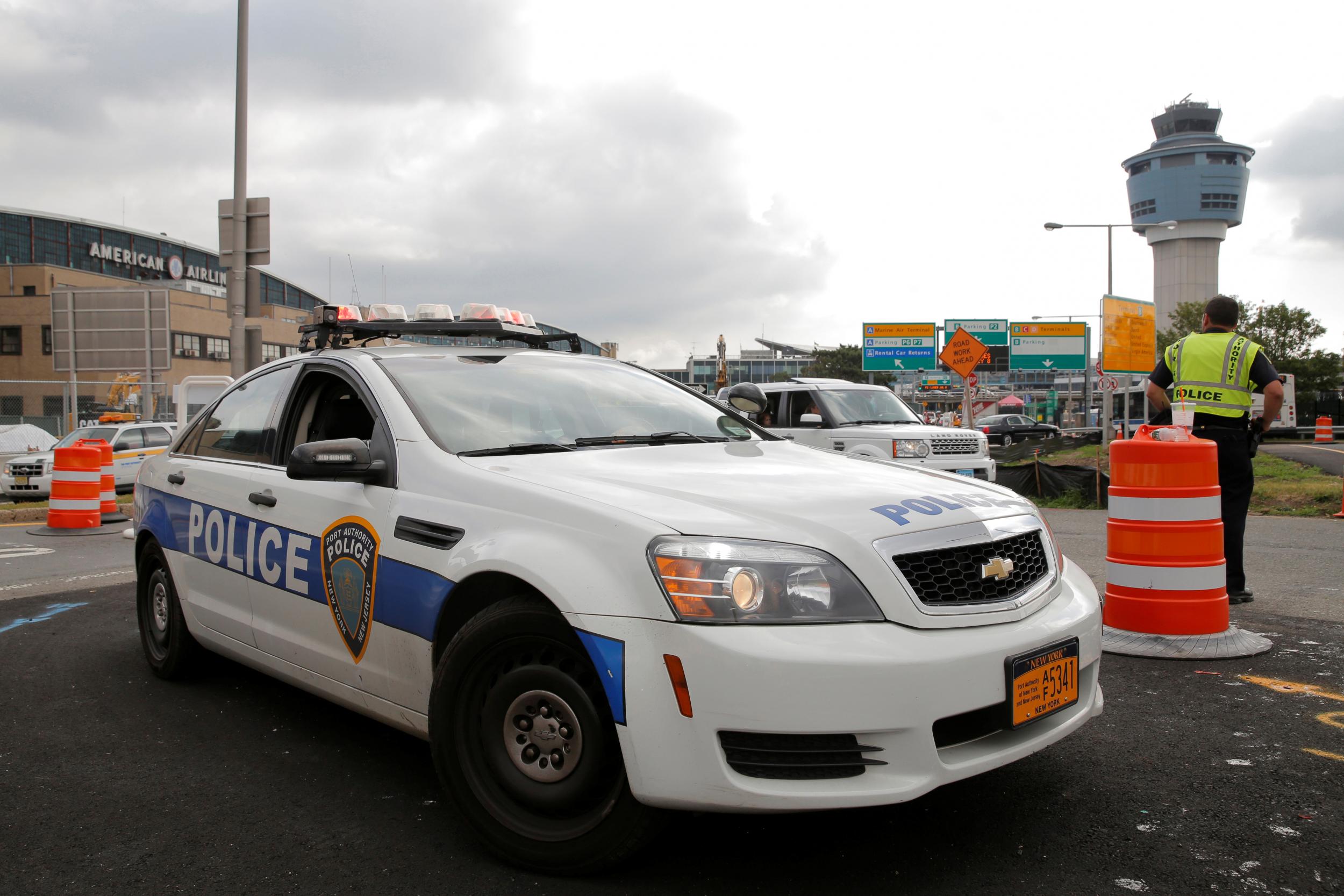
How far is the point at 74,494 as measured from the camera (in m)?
12.2

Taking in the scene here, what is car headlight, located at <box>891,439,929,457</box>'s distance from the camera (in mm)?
12742

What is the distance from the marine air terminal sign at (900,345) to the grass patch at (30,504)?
42.5 metres

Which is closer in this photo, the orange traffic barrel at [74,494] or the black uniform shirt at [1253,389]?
the black uniform shirt at [1253,389]

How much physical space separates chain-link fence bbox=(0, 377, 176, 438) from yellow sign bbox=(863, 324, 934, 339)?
34742 mm

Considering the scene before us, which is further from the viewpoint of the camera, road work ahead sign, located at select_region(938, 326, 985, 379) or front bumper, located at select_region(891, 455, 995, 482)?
road work ahead sign, located at select_region(938, 326, 985, 379)

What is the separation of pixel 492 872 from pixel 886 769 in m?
1.12

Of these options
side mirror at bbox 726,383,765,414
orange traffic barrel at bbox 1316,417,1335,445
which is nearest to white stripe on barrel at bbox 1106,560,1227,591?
side mirror at bbox 726,383,765,414

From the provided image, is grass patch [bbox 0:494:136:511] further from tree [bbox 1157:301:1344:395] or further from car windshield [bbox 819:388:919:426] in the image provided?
tree [bbox 1157:301:1344:395]

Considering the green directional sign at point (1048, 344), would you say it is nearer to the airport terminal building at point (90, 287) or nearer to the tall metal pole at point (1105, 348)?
the tall metal pole at point (1105, 348)

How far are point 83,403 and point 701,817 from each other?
53940 mm

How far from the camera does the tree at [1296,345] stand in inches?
1822

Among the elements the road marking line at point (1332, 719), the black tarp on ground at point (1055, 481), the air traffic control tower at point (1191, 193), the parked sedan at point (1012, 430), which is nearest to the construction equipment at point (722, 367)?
the parked sedan at point (1012, 430)

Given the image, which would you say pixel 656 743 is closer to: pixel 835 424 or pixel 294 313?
pixel 835 424

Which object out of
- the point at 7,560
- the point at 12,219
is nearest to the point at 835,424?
the point at 7,560
